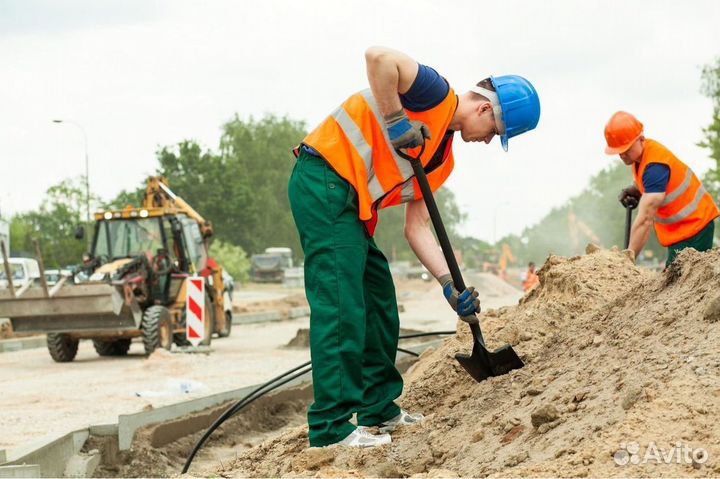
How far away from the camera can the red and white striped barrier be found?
15.1 metres

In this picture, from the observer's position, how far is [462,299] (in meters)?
4.75

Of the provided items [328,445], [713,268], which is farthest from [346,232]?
[713,268]

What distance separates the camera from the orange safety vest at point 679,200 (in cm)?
682

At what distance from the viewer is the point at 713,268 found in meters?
4.51

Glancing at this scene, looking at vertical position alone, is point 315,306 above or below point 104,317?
above

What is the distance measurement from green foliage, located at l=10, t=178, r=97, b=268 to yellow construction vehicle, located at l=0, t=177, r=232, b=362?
26194mm

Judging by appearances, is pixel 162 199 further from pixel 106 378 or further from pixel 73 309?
pixel 106 378

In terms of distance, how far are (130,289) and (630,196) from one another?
27.9 ft

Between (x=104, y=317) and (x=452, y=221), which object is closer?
(x=104, y=317)

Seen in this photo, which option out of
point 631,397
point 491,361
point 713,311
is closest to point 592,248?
point 491,361

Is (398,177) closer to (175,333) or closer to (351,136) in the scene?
(351,136)

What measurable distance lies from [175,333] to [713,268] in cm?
1219

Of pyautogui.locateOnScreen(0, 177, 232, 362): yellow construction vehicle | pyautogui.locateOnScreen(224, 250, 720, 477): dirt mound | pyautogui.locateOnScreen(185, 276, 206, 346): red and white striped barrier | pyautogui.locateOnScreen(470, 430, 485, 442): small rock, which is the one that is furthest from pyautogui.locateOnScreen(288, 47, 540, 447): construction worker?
pyautogui.locateOnScreen(185, 276, 206, 346): red and white striped barrier

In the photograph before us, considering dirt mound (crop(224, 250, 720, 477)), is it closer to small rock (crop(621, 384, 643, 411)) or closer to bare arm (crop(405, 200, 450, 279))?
small rock (crop(621, 384, 643, 411))
